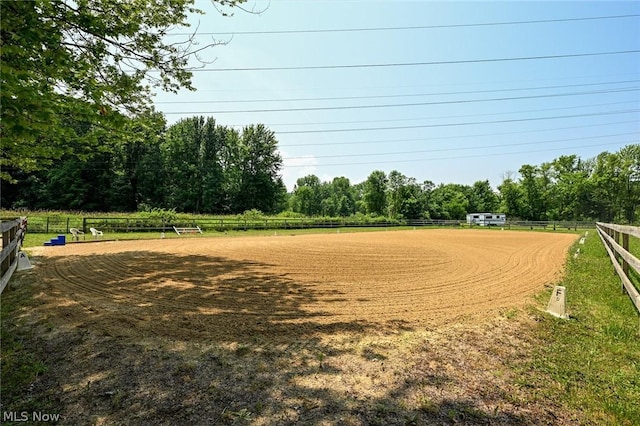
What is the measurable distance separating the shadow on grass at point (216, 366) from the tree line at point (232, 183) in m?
44.9

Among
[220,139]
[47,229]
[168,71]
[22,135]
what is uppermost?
[220,139]

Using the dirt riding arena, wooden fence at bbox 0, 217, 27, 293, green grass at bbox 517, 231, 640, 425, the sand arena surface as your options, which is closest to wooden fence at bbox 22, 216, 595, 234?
the sand arena surface

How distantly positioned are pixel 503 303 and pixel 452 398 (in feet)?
12.8

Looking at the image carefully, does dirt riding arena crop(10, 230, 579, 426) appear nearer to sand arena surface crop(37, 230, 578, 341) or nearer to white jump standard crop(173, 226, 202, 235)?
sand arena surface crop(37, 230, 578, 341)

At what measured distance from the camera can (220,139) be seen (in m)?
67.8

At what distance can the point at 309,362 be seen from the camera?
3545 millimetres

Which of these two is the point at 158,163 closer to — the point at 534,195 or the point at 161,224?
the point at 161,224

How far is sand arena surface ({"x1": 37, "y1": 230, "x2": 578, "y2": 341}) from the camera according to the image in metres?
4.75

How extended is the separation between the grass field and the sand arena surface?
0.19ft

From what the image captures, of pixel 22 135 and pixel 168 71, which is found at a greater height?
pixel 168 71

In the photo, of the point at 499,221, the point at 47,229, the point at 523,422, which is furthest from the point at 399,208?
the point at 523,422

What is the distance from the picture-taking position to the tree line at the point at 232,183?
5044 centimetres

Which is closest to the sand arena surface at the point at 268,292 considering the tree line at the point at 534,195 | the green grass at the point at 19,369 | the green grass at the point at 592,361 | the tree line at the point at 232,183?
the green grass at the point at 19,369

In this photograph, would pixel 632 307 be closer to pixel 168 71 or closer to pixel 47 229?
pixel 168 71
